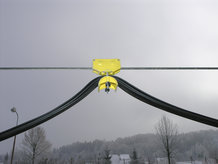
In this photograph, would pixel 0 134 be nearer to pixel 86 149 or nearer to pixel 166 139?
pixel 166 139

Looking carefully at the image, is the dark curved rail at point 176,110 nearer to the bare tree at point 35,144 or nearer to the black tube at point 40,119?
the black tube at point 40,119

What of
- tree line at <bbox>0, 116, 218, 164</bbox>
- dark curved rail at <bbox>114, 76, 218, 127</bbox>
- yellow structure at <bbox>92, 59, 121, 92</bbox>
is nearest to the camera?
dark curved rail at <bbox>114, 76, 218, 127</bbox>

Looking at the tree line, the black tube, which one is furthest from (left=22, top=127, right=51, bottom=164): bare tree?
the black tube

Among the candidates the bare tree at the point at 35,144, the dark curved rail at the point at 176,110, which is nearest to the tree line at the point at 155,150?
the bare tree at the point at 35,144

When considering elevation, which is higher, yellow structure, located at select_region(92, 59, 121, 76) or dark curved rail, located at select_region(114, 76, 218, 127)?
yellow structure, located at select_region(92, 59, 121, 76)

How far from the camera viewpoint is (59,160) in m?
15.2

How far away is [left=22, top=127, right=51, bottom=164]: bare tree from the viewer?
1480cm

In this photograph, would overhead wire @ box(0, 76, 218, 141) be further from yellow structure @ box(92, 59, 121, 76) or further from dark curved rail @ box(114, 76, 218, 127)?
yellow structure @ box(92, 59, 121, 76)

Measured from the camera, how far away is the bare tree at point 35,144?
14804 mm

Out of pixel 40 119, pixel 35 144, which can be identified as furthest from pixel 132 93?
pixel 35 144

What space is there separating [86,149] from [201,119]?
2420 centimetres

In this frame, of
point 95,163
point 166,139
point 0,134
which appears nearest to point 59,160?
point 95,163

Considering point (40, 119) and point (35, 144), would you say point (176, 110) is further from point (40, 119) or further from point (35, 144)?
point (35, 144)

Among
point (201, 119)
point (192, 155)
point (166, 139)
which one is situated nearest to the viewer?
point (201, 119)
